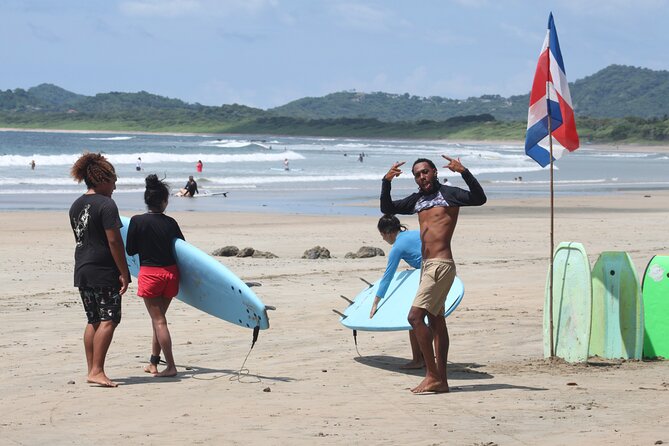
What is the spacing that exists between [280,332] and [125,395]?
8.94 ft

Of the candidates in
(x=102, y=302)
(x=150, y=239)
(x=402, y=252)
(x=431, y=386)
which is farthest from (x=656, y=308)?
(x=102, y=302)

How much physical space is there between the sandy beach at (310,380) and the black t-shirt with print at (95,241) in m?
0.70

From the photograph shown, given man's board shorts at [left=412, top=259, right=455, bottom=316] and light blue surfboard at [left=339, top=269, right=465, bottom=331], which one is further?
light blue surfboard at [left=339, top=269, right=465, bottom=331]

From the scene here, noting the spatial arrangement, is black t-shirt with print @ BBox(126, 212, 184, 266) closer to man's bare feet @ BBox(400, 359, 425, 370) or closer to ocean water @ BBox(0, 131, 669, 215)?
man's bare feet @ BBox(400, 359, 425, 370)

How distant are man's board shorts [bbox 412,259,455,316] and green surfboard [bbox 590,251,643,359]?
64.6 inches

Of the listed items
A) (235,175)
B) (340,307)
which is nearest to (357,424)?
(340,307)

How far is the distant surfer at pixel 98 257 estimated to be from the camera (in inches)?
266

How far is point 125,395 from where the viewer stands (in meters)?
6.70

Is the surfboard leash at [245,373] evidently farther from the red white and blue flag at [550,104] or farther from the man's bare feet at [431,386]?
the red white and blue flag at [550,104]

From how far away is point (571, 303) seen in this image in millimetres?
7773

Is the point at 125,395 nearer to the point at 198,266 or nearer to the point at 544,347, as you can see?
the point at 198,266

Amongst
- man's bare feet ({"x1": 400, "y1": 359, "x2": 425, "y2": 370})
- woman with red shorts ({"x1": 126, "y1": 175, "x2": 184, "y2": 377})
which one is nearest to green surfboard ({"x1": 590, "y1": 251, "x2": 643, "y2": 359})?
man's bare feet ({"x1": 400, "y1": 359, "x2": 425, "y2": 370})

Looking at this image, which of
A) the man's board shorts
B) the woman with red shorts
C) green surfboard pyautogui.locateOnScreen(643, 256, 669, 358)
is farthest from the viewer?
green surfboard pyautogui.locateOnScreen(643, 256, 669, 358)

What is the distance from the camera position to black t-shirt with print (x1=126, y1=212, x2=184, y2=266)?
7.16 m
